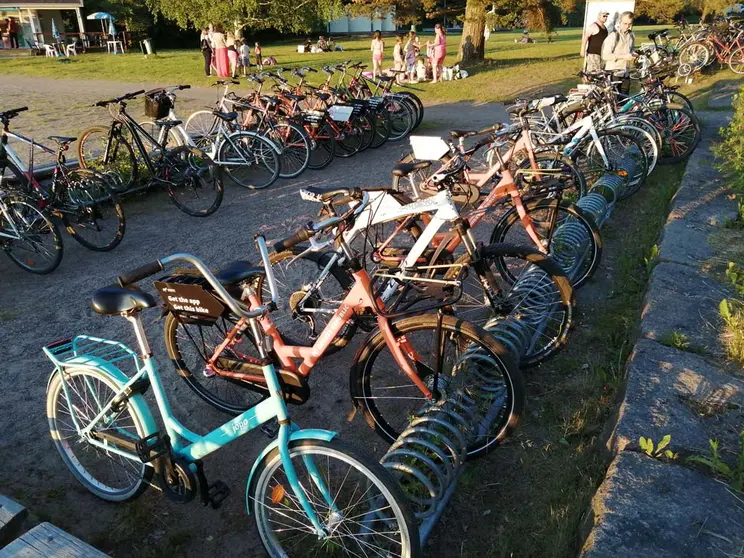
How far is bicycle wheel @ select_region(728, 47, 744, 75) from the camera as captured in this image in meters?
14.8

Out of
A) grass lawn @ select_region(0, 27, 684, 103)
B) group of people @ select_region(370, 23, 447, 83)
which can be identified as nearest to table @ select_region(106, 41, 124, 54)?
grass lawn @ select_region(0, 27, 684, 103)

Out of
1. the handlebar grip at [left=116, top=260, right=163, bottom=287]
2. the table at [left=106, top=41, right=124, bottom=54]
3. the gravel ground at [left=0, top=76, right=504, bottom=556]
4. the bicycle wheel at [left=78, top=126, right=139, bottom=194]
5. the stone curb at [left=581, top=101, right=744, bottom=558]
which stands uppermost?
the table at [left=106, top=41, right=124, bottom=54]

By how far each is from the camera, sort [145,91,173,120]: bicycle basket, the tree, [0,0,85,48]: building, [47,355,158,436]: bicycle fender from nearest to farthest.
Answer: [47,355,158,436]: bicycle fender < [145,91,173,120]: bicycle basket < the tree < [0,0,85,48]: building

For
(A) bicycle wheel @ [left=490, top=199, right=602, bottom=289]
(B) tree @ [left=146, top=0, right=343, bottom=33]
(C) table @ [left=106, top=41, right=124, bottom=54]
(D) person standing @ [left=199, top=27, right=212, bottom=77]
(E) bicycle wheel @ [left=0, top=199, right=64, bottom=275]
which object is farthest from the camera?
(C) table @ [left=106, top=41, right=124, bottom=54]

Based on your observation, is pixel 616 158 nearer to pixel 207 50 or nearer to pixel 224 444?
pixel 224 444

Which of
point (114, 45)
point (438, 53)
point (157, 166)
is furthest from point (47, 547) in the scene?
point (114, 45)

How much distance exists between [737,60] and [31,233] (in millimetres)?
17408

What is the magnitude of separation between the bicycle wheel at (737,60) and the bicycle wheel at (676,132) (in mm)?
9457

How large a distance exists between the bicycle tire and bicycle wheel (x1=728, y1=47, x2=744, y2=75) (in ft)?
47.6

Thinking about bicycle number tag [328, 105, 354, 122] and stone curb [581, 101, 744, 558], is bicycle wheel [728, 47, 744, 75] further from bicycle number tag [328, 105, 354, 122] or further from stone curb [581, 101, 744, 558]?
stone curb [581, 101, 744, 558]

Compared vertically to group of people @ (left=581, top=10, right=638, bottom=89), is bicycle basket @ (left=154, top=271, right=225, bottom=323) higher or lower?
lower

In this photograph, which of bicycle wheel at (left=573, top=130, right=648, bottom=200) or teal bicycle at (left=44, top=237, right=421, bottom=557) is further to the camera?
bicycle wheel at (left=573, top=130, right=648, bottom=200)

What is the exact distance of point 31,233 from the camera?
202 inches

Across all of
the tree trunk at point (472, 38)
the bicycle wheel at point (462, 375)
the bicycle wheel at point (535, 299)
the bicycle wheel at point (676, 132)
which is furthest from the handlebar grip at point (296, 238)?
the tree trunk at point (472, 38)
